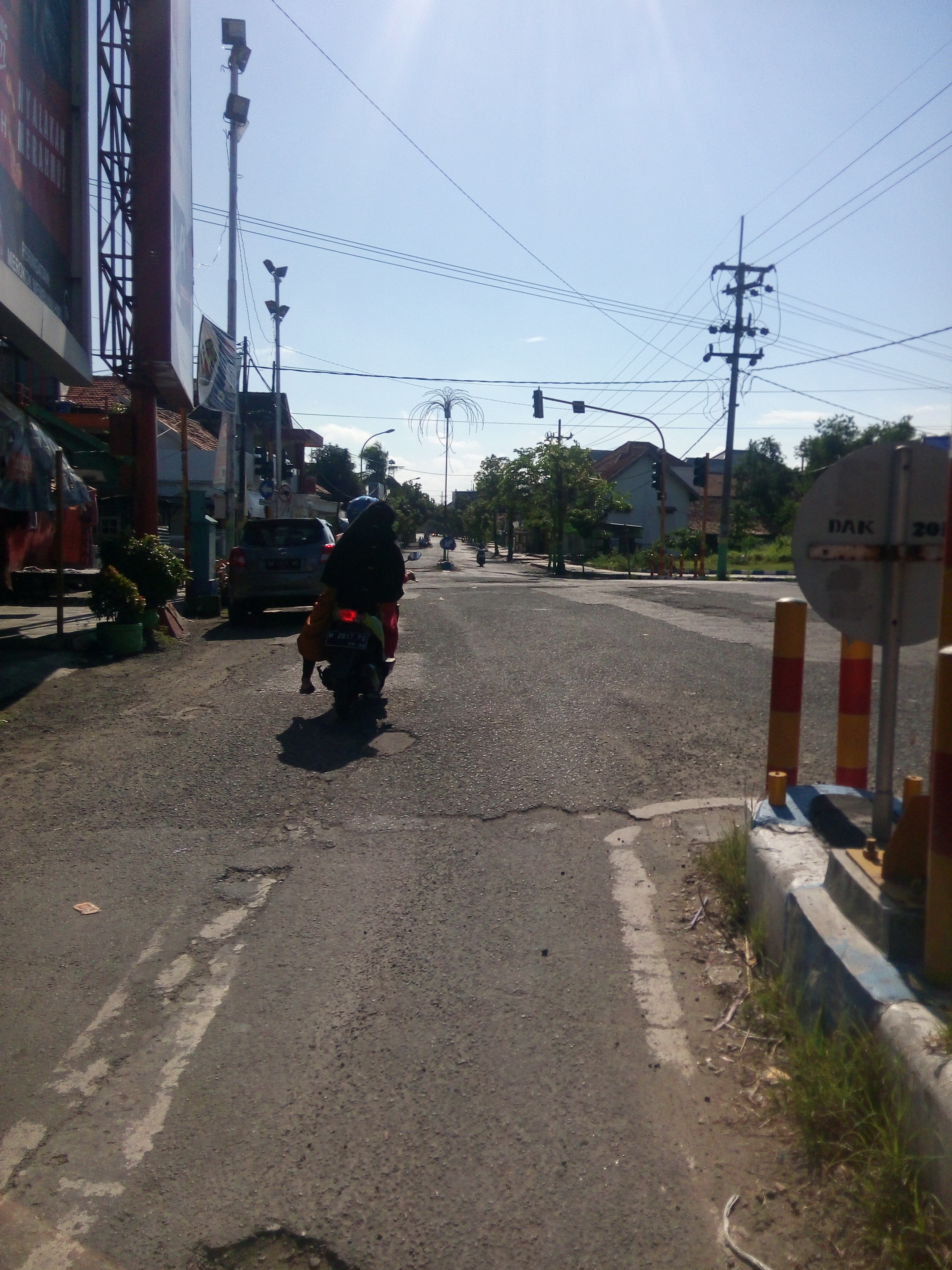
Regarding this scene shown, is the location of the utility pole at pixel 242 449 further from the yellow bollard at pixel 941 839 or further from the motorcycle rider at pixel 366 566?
the yellow bollard at pixel 941 839

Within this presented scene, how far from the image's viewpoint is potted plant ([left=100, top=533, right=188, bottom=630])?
12.1m

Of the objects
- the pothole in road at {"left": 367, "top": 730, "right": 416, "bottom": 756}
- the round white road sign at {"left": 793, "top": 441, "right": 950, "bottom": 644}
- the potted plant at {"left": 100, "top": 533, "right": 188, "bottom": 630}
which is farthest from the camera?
the potted plant at {"left": 100, "top": 533, "right": 188, "bottom": 630}

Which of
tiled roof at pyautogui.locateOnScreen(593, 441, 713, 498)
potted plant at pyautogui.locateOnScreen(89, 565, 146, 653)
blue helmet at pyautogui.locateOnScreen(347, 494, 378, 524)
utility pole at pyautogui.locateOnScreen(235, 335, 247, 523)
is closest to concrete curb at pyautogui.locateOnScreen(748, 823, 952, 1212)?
blue helmet at pyautogui.locateOnScreen(347, 494, 378, 524)

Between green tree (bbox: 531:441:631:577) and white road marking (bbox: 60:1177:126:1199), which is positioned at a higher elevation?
green tree (bbox: 531:441:631:577)

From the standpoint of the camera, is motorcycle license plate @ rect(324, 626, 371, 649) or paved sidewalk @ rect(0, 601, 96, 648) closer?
motorcycle license plate @ rect(324, 626, 371, 649)

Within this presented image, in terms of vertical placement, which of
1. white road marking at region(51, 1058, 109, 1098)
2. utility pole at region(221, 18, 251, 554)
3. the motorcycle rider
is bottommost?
white road marking at region(51, 1058, 109, 1098)

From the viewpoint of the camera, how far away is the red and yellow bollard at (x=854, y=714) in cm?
459

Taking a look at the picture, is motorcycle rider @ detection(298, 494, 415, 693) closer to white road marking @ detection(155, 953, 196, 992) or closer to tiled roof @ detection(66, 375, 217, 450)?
white road marking @ detection(155, 953, 196, 992)

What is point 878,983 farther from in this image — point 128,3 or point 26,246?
point 128,3

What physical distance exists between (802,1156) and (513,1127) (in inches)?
30.0

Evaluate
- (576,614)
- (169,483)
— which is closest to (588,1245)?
(576,614)

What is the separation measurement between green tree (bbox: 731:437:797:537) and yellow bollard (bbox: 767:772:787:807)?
65.9 meters

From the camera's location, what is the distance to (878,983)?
2648mm

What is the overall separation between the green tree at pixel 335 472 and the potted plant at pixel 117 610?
65.6 meters
